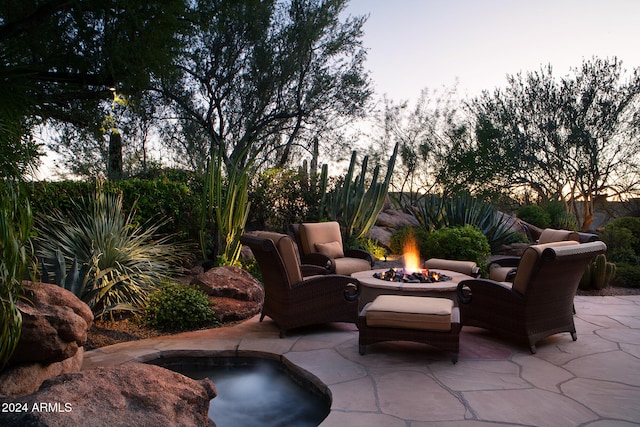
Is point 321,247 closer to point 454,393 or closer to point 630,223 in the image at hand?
point 454,393

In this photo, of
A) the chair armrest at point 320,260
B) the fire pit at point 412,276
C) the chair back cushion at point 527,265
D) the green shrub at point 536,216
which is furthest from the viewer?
the green shrub at point 536,216

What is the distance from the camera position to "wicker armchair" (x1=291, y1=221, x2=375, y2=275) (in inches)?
268

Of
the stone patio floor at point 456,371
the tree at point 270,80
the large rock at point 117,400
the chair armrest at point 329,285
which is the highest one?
the tree at point 270,80

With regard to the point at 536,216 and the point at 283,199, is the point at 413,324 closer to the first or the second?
the point at 283,199

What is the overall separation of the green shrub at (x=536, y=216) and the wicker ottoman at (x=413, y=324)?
1087cm

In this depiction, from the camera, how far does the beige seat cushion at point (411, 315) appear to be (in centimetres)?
393

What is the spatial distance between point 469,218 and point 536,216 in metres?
5.12

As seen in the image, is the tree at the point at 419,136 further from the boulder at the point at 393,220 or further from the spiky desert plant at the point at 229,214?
the spiky desert plant at the point at 229,214

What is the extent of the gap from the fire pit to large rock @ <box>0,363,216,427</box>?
10.5 feet

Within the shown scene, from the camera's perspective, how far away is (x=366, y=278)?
5.55m

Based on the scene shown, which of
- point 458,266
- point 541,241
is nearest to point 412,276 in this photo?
point 458,266

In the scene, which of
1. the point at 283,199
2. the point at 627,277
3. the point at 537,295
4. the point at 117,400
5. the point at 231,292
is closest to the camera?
the point at 117,400

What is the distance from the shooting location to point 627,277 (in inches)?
314

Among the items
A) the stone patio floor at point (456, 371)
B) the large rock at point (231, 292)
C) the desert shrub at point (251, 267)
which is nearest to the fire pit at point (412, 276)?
the stone patio floor at point (456, 371)
